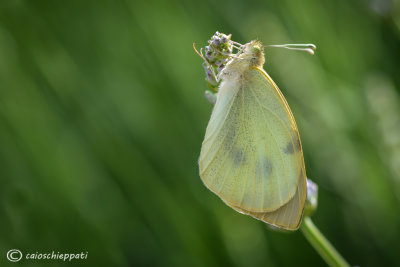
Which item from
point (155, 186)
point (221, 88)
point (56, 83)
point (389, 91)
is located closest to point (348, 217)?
point (389, 91)

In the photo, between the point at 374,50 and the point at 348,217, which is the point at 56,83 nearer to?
the point at 348,217

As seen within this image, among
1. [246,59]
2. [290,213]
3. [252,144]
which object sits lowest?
[290,213]

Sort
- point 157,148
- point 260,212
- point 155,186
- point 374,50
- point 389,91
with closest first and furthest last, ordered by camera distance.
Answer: point 260,212
point 389,91
point 155,186
point 157,148
point 374,50

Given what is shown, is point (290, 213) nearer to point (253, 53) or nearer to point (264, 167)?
point (264, 167)

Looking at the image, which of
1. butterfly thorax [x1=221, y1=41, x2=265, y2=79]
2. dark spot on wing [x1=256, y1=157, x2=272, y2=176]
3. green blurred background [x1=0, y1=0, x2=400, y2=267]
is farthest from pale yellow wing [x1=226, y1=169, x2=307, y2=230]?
green blurred background [x1=0, y1=0, x2=400, y2=267]

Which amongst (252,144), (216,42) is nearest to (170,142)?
(252,144)
